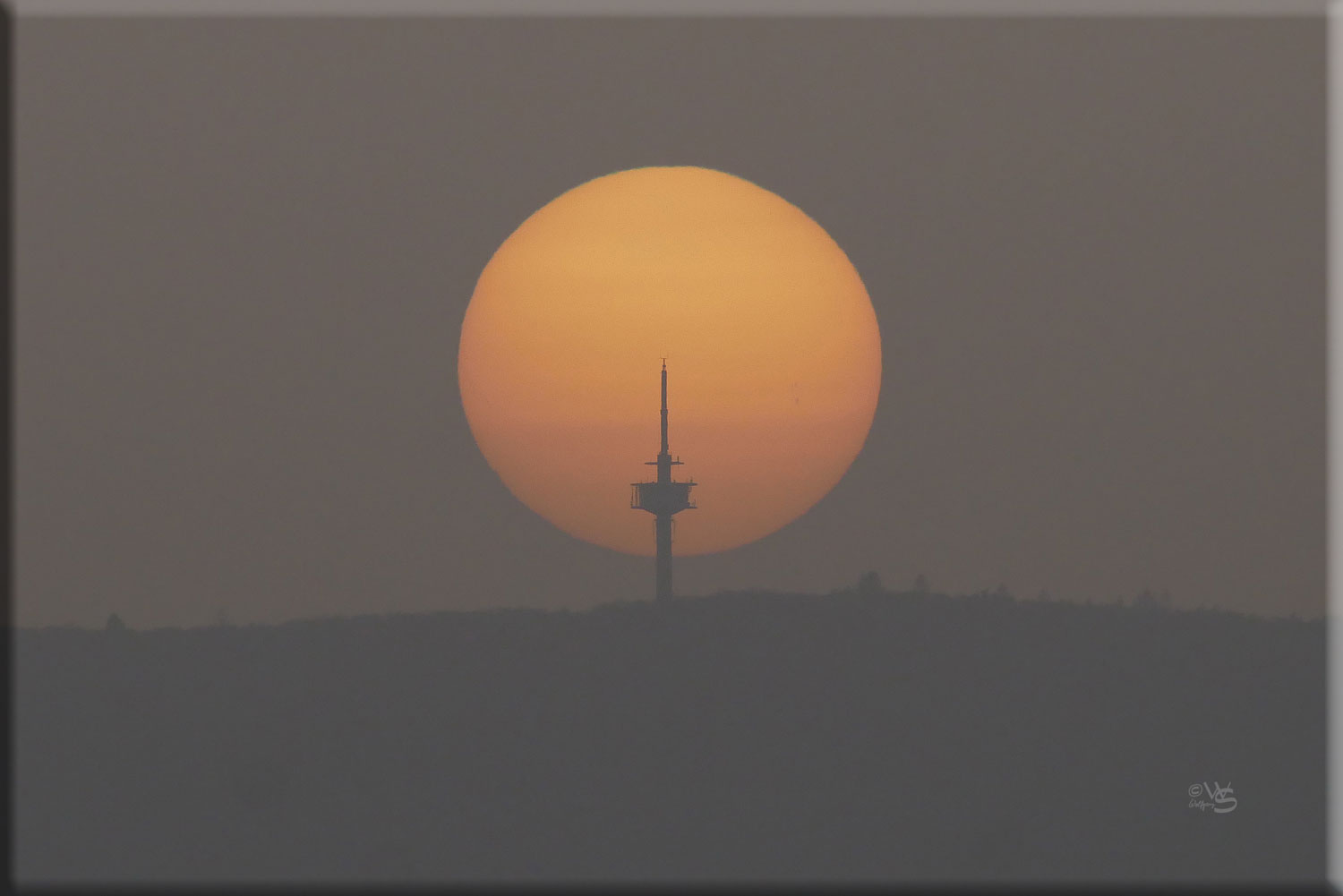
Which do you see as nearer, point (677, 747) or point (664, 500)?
point (677, 747)

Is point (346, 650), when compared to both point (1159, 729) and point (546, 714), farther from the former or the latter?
point (1159, 729)

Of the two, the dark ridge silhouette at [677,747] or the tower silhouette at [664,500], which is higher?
the tower silhouette at [664,500]

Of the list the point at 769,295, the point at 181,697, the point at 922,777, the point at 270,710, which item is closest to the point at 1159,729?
the point at 922,777

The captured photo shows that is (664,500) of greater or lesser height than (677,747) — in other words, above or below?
above

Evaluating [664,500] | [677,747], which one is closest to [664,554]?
[664,500]

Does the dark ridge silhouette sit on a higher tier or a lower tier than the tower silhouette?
lower

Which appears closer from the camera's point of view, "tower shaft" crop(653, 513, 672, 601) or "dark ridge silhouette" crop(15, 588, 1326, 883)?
"dark ridge silhouette" crop(15, 588, 1326, 883)

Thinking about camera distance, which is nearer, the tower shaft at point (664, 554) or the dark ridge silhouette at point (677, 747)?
the dark ridge silhouette at point (677, 747)

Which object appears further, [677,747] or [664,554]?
[664,554]

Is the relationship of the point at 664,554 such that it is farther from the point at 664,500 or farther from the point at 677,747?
the point at 677,747
